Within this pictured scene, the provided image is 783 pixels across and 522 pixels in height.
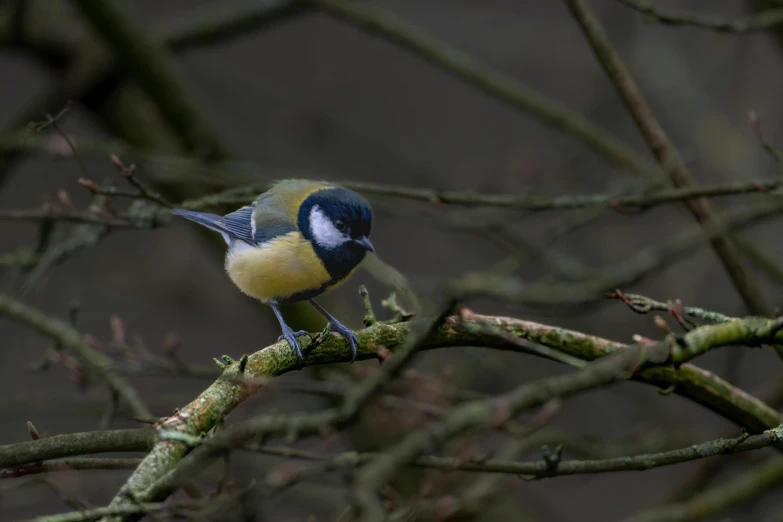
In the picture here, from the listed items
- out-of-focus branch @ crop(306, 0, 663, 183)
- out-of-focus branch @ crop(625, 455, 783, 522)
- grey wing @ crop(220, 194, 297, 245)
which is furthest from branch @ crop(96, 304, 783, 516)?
out-of-focus branch @ crop(306, 0, 663, 183)

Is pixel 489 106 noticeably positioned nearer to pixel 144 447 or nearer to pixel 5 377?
pixel 5 377

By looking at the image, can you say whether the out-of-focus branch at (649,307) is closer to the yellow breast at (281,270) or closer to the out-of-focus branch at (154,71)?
the yellow breast at (281,270)

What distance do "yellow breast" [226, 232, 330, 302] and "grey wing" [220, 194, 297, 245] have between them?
0.06 metres

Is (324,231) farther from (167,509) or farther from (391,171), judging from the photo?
(391,171)

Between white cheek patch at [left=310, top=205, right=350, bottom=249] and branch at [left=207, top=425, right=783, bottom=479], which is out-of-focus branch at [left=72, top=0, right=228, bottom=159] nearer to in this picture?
white cheek patch at [left=310, top=205, right=350, bottom=249]

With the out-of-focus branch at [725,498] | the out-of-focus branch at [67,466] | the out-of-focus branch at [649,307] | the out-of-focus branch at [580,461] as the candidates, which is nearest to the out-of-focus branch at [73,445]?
the out-of-focus branch at [67,466]

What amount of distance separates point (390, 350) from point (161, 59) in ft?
8.21

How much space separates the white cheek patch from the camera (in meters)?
1.88

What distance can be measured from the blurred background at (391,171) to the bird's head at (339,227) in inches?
38.0

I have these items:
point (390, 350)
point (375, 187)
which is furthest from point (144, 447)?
point (375, 187)

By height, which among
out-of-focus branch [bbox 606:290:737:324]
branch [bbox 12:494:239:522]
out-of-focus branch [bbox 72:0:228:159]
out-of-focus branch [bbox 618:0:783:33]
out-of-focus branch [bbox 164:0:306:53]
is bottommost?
branch [bbox 12:494:239:522]

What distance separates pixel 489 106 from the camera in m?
6.38

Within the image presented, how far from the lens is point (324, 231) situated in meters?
1.93

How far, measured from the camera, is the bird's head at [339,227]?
6.02 feet
